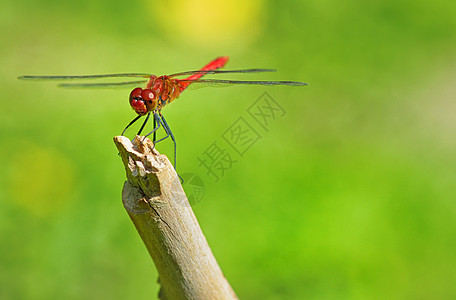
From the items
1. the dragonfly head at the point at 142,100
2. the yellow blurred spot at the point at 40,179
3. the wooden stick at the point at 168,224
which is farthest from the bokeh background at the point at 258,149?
the wooden stick at the point at 168,224

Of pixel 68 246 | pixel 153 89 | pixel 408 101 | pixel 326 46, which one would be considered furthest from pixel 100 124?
pixel 408 101

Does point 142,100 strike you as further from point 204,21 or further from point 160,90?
point 204,21

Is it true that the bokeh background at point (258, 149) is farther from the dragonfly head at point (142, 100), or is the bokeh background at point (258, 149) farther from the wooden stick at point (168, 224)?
the wooden stick at point (168, 224)

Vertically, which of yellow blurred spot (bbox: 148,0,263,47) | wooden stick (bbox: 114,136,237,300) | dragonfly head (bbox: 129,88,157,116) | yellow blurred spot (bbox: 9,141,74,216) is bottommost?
wooden stick (bbox: 114,136,237,300)

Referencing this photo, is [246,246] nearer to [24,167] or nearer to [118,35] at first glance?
[24,167]

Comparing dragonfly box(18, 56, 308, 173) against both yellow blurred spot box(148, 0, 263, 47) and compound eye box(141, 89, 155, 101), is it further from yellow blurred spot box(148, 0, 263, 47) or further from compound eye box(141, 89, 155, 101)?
yellow blurred spot box(148, 0, 263, 47)

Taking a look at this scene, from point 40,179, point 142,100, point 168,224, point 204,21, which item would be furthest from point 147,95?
point 204,21

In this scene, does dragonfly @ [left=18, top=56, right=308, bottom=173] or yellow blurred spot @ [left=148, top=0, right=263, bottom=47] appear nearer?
dragonfly @ [left=18, top=56, right=308, bottom=173]

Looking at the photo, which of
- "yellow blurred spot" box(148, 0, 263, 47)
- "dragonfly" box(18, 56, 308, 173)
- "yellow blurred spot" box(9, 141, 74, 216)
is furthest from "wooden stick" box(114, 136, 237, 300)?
"yellow blurred spot" box(148, 0, 263, 47)
